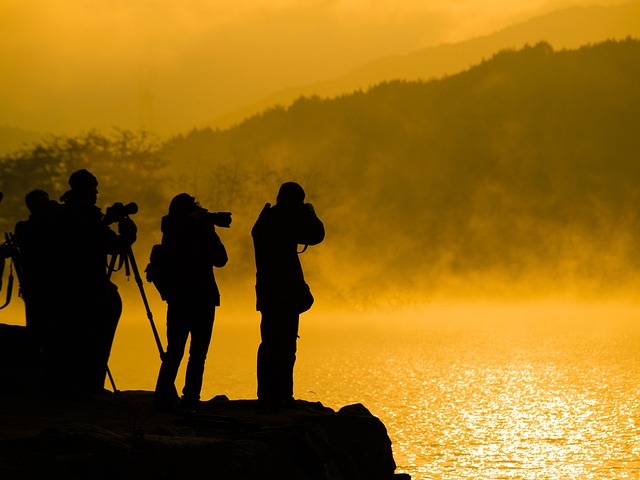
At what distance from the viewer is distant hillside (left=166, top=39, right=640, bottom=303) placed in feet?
429

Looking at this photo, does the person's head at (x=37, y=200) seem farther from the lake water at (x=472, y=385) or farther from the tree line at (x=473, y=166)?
the tree line at (x=473, y=166)

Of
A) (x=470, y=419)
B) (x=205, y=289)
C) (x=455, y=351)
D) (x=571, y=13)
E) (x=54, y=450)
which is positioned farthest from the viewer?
(x=571, y=13)

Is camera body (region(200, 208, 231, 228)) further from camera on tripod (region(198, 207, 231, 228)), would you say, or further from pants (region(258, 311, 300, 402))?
pants (region(258, 311, 300, 402))

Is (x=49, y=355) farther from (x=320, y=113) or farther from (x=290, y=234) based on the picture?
(x=320, y=113)

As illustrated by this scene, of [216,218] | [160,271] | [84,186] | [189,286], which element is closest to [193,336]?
[189,286]

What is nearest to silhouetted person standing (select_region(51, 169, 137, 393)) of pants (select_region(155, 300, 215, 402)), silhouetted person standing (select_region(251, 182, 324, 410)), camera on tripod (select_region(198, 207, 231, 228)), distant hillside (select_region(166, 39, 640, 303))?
camera on tripod (select_region(198, 207, 231, 228))

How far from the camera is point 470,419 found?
36781mm

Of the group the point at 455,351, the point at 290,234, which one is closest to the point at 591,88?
the point at 455,351

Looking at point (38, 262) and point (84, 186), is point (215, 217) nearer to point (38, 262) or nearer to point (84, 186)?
point (84, 186)

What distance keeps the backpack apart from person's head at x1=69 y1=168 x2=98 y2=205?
0.87 metres

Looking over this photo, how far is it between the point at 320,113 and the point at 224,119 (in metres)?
13.4

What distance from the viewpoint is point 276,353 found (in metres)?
12.4

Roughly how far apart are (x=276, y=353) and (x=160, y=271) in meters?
1.56

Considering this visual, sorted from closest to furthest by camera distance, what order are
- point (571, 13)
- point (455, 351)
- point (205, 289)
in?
point (205, 289)
point (455, 351)
point (571, 13)
